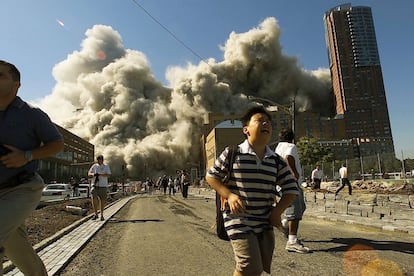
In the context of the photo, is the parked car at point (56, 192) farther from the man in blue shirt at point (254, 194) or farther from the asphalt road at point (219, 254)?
the man in blue shirt at point (254, 194)

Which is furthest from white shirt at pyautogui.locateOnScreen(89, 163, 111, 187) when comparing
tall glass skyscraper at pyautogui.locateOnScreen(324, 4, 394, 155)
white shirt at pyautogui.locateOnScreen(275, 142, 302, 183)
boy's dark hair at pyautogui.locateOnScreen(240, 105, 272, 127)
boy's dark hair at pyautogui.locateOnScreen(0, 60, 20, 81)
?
tall glass skyscraper at pyautogui.locateOnScreen(324, 4, 394, 155)

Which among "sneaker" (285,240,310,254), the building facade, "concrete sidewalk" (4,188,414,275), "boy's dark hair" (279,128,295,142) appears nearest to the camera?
"concrete sidewalk" (4,188,414,275)

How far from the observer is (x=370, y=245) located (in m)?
5.63

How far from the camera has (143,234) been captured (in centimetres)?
724

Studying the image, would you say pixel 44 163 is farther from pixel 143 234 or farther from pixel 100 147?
pixel 143 234

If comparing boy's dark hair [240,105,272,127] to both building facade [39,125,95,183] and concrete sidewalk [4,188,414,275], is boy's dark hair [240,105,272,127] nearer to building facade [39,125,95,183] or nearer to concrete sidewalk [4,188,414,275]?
concrete sidewalk [4,188,414,275]

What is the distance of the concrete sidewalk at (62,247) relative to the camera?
4.41m

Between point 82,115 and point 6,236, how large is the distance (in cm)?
10368

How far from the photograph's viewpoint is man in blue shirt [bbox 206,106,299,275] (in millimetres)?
2510

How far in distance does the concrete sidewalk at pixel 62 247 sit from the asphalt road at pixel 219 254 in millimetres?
141

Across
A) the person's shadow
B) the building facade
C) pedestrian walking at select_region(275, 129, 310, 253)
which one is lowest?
the person's shadow

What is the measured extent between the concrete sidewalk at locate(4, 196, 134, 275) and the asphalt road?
14 cm

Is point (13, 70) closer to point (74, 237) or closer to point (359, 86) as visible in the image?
point (74, 237)


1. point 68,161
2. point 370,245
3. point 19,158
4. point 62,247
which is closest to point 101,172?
point 62,247
